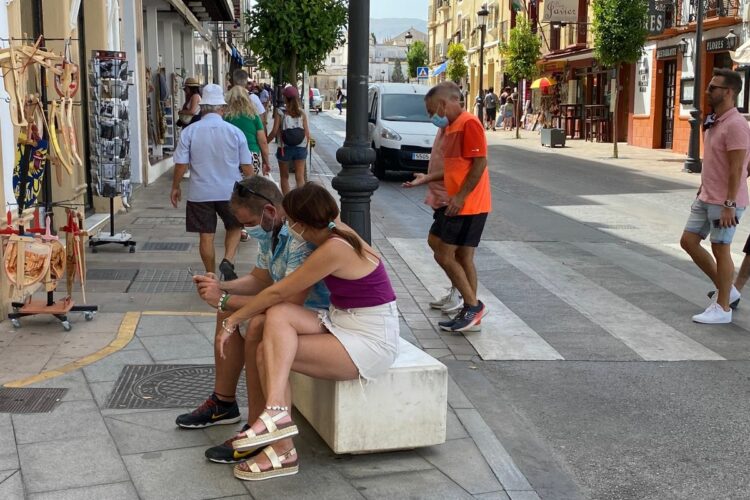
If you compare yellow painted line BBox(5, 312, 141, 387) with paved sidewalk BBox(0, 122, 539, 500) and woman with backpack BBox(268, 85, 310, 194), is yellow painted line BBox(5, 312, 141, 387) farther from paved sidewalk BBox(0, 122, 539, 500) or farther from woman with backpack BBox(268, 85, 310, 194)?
woman with backpack BBox(268, 85, 310, 194)

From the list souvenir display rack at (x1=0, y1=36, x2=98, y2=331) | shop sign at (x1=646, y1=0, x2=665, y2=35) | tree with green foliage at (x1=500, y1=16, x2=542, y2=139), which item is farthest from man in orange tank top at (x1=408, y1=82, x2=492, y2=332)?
tree with green foliage at (x1=500, y1=16, x2=542, y2=139)

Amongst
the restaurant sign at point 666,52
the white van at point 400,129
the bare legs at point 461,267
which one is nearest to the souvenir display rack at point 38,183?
the bare legs at point 461,267

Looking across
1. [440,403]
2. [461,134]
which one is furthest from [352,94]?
[440,403]

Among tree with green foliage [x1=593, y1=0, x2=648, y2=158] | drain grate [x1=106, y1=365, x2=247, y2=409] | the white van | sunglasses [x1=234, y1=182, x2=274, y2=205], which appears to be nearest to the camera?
sunglasses [x1=234, y1=182, x2=274, y2=205]

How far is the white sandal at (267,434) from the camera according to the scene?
12.8 feet

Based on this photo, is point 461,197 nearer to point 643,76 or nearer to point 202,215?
point 202,215

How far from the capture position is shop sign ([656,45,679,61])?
28.4 meters

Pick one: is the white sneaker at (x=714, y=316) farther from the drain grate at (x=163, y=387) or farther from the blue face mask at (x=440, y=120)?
the drain grate at (x=163, y=387)

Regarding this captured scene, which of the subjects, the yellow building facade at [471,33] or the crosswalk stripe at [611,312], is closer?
the crosswalk stripe at [611,312]

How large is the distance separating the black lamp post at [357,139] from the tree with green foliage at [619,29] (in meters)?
20.6

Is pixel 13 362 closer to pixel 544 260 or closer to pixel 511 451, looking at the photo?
pixel 511 451

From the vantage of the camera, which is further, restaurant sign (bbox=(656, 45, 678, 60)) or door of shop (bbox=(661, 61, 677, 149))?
door of shop (bbox=(661, 61, 677, 149))

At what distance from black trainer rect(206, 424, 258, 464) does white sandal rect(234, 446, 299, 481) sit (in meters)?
0.06

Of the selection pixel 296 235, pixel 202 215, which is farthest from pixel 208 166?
pixel 296 235
